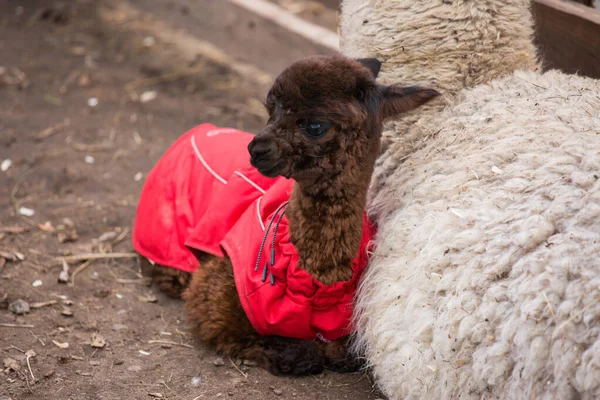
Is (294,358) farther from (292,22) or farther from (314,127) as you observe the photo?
(292,22)

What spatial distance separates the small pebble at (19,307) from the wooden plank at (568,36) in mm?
2813

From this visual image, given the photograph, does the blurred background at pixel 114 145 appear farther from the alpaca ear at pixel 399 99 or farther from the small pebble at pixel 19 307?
the alpaca ear at pixel 399 99

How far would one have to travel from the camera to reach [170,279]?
11.0 ft

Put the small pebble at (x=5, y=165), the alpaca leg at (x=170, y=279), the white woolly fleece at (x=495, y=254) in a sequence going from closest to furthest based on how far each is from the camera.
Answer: the white woolly fleece at (x=495, y=254) < the alpaca leg at (x=170, y=279) < the small pebble at (x=5, y=165)

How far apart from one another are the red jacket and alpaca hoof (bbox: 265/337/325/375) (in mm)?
50

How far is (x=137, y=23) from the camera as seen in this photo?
286 inches

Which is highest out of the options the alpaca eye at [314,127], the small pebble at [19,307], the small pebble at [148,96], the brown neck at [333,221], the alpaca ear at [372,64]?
the alpaca ear at [372,64]

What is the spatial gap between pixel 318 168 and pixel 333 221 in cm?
23

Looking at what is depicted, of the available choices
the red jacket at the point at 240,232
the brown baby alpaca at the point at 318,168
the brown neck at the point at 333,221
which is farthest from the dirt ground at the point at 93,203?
the brown neck at the point at 333,221

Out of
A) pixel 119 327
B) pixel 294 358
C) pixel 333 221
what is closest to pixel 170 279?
pixel 119 327

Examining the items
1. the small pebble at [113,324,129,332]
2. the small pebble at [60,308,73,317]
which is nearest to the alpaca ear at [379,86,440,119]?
the small pebble at [113,324,129,332]

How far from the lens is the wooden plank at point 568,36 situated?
313cm

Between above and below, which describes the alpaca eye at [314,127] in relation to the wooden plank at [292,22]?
above

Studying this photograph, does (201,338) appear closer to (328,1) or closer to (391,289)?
(391,289)
